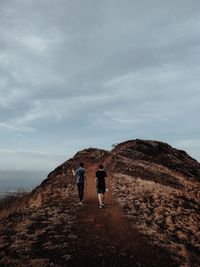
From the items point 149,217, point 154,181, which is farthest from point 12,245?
point 154,181

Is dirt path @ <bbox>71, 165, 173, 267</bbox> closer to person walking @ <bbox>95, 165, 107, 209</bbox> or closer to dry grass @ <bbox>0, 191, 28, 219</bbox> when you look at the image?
person walking @ <bbox>95, 165, 107, 209</bbox>

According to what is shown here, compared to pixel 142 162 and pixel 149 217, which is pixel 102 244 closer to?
pixel 149 217

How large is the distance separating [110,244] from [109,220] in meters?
3.99

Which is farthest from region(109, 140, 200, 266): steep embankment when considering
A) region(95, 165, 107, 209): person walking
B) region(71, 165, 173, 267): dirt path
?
region(95, 165, 107, 209): person walking

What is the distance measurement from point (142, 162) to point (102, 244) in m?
28.1

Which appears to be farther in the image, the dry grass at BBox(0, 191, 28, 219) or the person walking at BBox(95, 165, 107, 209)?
the dry grass at BBox(0, 191, 28, 219)

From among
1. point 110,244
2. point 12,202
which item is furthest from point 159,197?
point 12,202

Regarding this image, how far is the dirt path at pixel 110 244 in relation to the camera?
19859mm

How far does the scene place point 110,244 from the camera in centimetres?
2156

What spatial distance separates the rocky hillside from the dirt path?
2.1 inches

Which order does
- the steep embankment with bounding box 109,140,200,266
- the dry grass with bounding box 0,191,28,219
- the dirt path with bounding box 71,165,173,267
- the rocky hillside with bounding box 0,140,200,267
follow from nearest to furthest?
the dirt path with bounding box 71,165,173,267
the rocky hillside with bounding box 0,140,200,267
the steep embankment with bounding box 109,140,200,266
the dry grass with bounding box 0,191,28,219

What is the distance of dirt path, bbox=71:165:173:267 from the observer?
19.9m

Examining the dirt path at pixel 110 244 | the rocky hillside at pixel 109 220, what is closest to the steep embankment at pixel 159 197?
the rocky hillside at pixel 109 220

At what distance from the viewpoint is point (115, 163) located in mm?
44500
